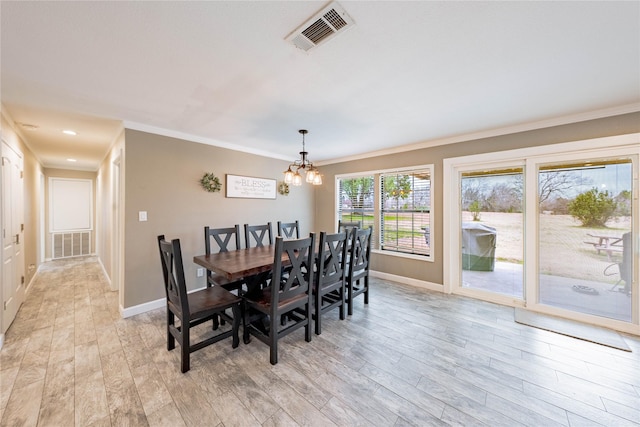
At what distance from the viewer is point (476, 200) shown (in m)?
3.57

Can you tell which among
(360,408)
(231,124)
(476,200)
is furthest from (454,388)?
(231,124)

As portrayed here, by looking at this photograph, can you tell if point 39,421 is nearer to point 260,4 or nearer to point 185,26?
point 185,26

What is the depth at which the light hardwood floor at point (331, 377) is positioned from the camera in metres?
1.57

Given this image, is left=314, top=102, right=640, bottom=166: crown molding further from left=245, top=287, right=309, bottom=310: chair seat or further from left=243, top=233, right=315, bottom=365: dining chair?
left=245, top=287, right=309, bottom=310: chair seat

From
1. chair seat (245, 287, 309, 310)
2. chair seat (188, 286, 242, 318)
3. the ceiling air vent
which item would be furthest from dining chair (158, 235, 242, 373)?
the ceiling air vent

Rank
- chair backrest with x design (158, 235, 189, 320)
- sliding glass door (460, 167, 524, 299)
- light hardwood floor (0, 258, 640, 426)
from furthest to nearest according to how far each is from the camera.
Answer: sliding glass door (460, 167, 524, 299) < chair backrest with x design (158, 235, 189, 320) < light hardwood floor (0, 258, 640, 426)

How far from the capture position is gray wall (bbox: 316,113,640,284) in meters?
2.65

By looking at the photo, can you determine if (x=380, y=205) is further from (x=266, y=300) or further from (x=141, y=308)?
(x=141, y=308)

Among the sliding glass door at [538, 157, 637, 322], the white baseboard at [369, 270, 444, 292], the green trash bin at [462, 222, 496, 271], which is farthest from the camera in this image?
the white baseboard at [369, 270, 444, 292]

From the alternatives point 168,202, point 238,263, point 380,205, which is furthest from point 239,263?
point 380,205

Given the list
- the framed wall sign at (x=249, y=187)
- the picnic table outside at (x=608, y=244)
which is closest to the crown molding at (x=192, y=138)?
the framed wall sign at (x=249, y=187)

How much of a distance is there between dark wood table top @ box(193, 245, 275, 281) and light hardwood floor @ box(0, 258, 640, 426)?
77 centimetres

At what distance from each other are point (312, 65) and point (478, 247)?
3424mm

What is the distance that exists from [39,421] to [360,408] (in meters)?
2.06
